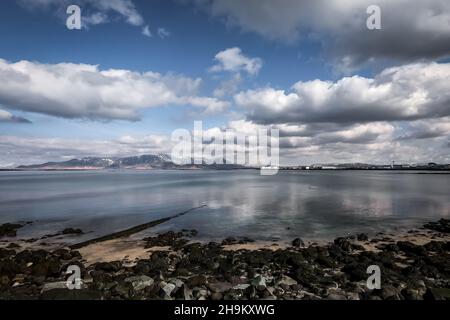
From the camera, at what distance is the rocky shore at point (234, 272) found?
13539 millimetres

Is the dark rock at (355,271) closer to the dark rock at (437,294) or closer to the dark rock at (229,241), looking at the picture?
the dark rock at (437,294)

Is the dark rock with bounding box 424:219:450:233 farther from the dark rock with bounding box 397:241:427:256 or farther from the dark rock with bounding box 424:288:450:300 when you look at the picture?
the dark rock with bounding box 424:288:450:300

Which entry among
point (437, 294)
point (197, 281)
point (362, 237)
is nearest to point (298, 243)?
point (362, 237)

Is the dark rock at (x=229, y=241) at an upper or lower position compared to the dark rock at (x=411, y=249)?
lower

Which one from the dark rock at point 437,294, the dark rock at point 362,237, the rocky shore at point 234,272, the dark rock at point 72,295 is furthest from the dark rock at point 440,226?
the dark rock at point 72,295

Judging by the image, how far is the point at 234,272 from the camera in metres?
16.8

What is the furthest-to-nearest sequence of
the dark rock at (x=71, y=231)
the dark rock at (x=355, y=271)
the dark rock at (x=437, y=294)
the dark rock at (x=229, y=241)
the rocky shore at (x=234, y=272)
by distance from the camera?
the dark rock at (x=71, y=231)
the dark rock at (x=229, y=241)
the dark rock at (x=355, y=271)
the rocky shore at (x=234, y=272)
the dark rock at (x=437, y=294)

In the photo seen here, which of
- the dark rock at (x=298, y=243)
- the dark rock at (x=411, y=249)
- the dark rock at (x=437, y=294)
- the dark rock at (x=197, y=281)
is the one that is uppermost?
the dark rock at (x=437, y=294)

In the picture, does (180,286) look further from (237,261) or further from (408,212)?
(408,212)

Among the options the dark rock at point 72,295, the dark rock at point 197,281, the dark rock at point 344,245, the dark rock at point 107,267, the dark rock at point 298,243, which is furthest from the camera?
the dark rock at point 298,243

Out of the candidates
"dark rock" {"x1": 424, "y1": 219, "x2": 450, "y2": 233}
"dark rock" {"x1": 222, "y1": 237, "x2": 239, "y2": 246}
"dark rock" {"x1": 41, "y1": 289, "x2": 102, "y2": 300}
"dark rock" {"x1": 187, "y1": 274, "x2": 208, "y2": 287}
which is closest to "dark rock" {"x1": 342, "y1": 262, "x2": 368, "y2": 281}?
"dark rock" {"x1": 187, "y1": 274, "x2": 208, "y2": 287}

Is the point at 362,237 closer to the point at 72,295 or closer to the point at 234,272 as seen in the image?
the point at 234,272

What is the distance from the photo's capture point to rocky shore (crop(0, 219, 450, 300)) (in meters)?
13.5
